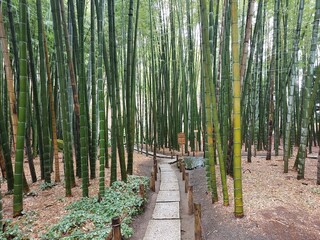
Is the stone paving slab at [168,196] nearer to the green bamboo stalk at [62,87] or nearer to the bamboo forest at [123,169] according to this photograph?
the bamboo forest at [123,169]

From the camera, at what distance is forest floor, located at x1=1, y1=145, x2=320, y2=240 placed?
102 inches

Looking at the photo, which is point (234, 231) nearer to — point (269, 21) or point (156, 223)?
point (156, 223)

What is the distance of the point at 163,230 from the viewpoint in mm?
2838

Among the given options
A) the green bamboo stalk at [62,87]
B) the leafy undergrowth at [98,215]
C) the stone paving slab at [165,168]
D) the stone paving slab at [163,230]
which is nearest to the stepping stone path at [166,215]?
the stone paving slab at [163,230]

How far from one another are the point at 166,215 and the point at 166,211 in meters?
0.15

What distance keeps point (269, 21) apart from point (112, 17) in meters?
5.18

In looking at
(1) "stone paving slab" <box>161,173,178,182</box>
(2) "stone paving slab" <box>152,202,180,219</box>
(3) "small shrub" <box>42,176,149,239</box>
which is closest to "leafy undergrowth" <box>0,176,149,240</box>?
(3) "small shrub" <box>42,176,149,239</box>

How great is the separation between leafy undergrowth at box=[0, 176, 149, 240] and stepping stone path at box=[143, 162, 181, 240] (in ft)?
0.86

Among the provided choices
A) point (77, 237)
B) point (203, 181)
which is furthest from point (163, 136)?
point (77, 237)

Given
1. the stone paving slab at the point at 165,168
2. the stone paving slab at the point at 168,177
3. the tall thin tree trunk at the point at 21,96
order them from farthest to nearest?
the stone paving slab at the point at 165,168
the stone paving slab at the point at 168,177
the tall thin tree trunk at the point at 21,96

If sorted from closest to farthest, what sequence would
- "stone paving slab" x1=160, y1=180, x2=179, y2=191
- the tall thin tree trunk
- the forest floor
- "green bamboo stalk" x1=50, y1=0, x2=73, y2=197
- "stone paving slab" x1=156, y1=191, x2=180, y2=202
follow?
the tall thin tree trunk, the forest floor, "green bamboo stalk" x1=50, y1=0, x2=73, y2=197, "stone paving slab" x1=156, y1=191, x2=180, y2=202, "stone paving slab" x1=160, y1=180, x2=179, y2=191

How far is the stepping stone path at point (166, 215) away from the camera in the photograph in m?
2.74

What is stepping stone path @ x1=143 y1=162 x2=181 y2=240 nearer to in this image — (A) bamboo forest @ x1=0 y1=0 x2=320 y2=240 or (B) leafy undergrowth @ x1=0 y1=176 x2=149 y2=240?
(A) bamboo forest @ x1=0 y1=0 x2=320 y2=240

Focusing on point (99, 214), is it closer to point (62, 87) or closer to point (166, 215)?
point (166, 215)
